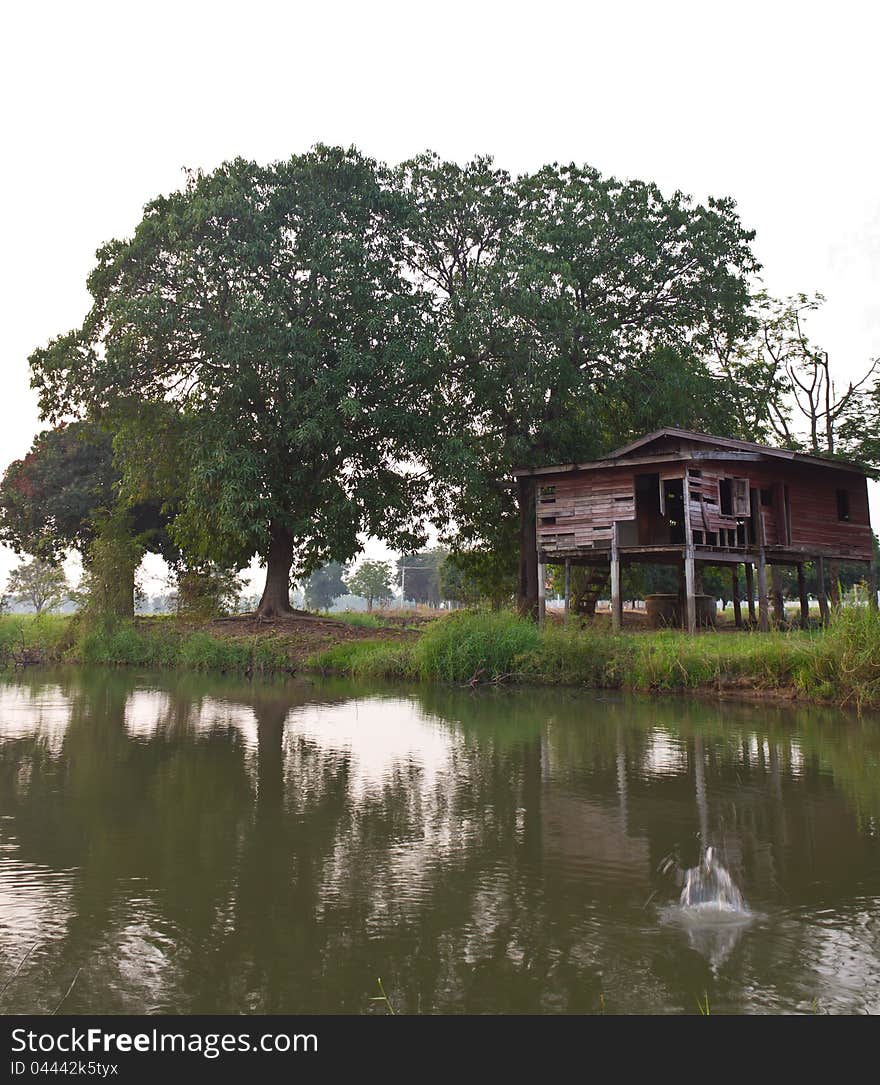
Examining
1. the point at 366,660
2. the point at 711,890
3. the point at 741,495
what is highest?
the point at 741,495

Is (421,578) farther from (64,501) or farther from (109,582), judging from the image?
(109,582)

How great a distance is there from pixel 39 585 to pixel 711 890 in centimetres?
6062

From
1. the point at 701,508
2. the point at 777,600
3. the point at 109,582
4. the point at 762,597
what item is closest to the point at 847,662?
the point at 701,508

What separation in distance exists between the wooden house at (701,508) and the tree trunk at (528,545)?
788mm

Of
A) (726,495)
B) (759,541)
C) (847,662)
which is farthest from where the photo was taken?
(726,495)

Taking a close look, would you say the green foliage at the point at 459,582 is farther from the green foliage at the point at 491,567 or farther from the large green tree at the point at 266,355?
the large green tree at the point at 266,355

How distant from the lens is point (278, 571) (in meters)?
28.4

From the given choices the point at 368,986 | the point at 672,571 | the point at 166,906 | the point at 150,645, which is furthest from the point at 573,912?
the point at 672,571

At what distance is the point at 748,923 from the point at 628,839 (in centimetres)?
176

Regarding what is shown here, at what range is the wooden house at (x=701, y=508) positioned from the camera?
23.6 meters

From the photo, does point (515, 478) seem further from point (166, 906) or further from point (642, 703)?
point (166, 906)

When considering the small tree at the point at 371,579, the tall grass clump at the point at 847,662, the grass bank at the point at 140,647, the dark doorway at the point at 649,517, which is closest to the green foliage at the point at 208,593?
the grass bank at the point at 140,647

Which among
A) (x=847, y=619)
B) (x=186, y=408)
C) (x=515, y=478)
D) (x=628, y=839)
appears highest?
(x=186, y=408)

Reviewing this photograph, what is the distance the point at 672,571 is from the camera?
1654 inches
